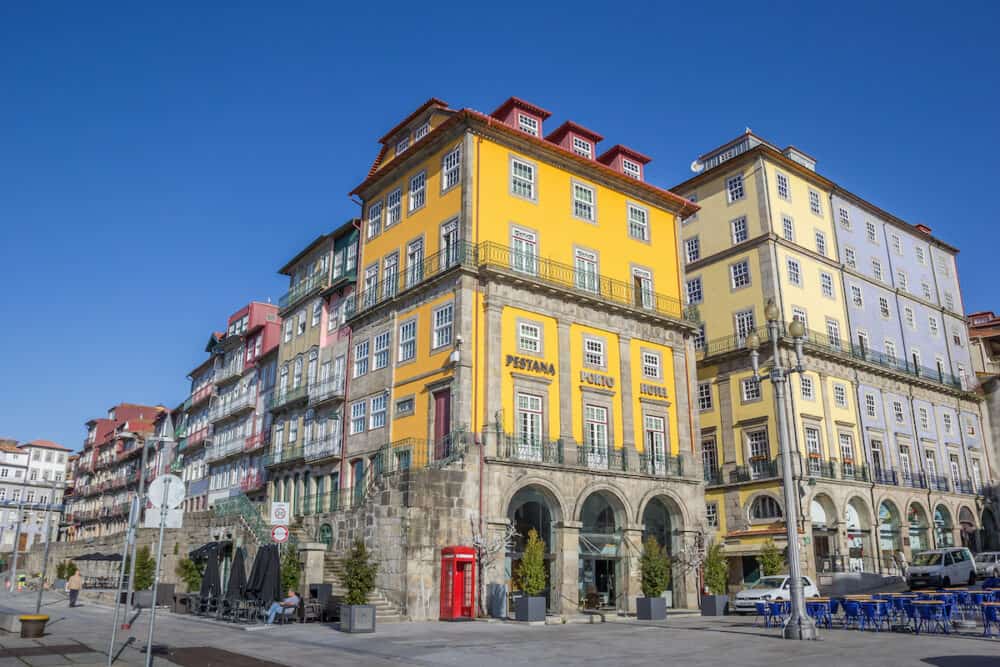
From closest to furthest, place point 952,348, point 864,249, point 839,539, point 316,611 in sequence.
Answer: point 316,611 < point 839,539 < point 864,249 < point 952,348

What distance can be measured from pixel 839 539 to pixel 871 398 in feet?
33.0

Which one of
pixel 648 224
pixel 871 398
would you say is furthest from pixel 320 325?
pixel 871 398

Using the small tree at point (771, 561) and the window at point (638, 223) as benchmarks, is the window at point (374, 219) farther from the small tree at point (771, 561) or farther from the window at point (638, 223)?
the small tree at point (771, 561)

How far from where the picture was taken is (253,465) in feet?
154

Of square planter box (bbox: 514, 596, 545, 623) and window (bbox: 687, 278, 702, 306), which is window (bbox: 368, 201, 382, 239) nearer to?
square planter box (bbox: 514, 596, 545, 623)

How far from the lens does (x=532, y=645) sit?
57.3 feet

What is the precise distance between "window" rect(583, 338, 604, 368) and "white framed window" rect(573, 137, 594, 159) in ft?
29.1

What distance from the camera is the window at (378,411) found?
32.4 metres

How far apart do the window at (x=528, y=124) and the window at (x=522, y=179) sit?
5.25ft

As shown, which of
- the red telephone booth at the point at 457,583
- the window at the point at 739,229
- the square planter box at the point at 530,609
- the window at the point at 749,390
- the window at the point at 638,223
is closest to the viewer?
the square planter box at the point at 530,609

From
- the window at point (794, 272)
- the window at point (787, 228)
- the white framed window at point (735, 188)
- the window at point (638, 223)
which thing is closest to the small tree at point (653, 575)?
the window at point (638, 223)

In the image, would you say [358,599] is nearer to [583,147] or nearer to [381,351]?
[381,351]

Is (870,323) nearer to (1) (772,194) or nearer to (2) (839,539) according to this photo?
(1) (772,194)

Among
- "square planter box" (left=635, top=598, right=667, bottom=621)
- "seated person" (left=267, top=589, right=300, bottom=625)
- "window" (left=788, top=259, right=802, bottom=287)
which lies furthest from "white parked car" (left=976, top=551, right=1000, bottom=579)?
"seated person" (left=267, top=589, right=300, bottom=625)
